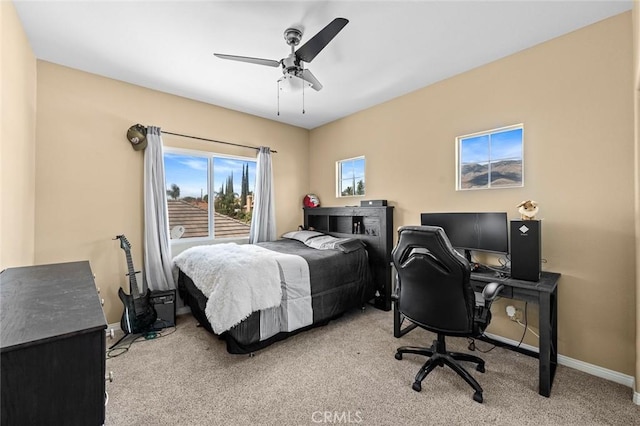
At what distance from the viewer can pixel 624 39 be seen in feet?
6.61

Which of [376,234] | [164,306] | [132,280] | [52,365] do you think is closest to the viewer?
[52,365]

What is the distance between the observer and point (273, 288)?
2.46m

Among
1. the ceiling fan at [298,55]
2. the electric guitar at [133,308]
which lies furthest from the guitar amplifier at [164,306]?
the ceiling fan at [298,55]

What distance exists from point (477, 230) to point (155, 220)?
3523 millimetres

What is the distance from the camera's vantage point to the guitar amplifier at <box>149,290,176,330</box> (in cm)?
298

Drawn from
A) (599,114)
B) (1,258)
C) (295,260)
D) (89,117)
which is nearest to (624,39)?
(599,114)

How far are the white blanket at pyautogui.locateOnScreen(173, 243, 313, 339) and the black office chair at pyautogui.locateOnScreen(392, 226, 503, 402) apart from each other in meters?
1.09

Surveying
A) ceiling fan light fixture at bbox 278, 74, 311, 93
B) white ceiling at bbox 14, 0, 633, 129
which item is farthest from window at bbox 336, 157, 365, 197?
ceiling fan light fixture at bbox 278, 74, 311, 93

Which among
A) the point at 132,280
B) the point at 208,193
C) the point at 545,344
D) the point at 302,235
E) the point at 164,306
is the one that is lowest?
the point at 164,306

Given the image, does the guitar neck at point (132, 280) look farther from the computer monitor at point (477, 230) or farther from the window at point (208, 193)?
the computer monitor at point (477, 230)

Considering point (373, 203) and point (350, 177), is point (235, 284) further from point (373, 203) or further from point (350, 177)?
point (350, 177)

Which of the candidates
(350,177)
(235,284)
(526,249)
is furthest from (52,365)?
(350,177)

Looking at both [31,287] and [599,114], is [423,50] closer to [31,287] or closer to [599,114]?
[599,114]

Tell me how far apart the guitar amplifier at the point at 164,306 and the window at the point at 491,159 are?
3458 mm
